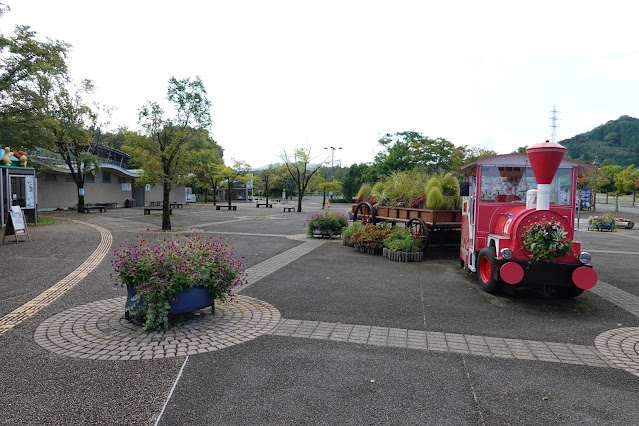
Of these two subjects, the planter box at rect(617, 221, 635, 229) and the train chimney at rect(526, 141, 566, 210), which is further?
the planter box at rect(617, 221, 635, 229)

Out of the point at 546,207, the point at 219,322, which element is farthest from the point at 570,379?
the point at 219,322

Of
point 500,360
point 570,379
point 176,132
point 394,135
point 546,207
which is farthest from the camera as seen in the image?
point 394,135

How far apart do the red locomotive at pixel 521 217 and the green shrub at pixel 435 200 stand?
5.86ft

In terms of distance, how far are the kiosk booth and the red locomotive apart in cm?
1806

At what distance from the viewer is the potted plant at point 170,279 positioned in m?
4.39

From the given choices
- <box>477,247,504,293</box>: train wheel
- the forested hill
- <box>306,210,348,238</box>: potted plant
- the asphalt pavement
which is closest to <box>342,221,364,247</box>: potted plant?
<box>306,210,348,238</box>: potted plant

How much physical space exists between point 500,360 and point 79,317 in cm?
494

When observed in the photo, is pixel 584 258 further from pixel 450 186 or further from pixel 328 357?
pixel 450 186

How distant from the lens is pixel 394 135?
52.9 m

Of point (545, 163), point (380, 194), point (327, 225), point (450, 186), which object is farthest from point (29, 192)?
point (545, 163)

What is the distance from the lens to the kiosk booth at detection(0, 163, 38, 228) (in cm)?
1647

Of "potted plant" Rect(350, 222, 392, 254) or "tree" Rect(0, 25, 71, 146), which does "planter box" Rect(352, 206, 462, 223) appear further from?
"tree" Rect(0, 25, 71, 146)

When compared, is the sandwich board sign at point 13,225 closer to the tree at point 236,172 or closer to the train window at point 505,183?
the train window at point 505,183

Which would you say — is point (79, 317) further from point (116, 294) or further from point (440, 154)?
point (440, 154)
